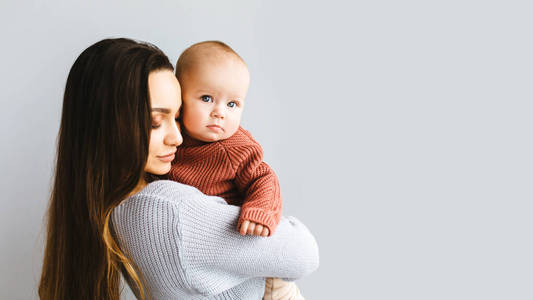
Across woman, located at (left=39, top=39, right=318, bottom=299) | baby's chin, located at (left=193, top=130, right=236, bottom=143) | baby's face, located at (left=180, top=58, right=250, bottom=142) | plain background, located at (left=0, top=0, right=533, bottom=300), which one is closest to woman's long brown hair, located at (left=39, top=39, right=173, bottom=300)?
woman, located at (left=39, top=39, right=318, bottom=299)

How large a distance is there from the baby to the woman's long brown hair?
0.51 ft

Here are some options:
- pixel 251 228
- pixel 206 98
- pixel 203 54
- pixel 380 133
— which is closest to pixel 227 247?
pixel 251 228

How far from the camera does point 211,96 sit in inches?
51.4

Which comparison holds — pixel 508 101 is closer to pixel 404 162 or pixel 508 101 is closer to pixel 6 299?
pixel 404 162

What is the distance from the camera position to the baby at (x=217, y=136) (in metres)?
1.29

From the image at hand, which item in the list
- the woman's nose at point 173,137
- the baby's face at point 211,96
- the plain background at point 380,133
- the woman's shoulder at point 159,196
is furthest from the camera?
the plain background at point 380,133

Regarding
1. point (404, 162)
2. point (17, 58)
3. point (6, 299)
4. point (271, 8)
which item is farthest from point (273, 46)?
point (6, 299)

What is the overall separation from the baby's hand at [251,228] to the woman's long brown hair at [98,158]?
11.5 inches

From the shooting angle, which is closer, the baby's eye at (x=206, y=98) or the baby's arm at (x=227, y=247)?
the baby's arm at (x=227, y=247)

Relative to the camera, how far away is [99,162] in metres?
1.11

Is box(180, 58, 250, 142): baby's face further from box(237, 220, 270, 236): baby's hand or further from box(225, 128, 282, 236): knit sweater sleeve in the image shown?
box(237, 220, 270, 236): baby's hand

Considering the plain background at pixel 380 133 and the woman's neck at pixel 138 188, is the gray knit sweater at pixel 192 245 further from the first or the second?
the plain background at pixel 380 133

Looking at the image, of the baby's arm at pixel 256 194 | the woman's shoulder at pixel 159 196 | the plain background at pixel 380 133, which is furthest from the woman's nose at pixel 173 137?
the plain background at pixel 380 133

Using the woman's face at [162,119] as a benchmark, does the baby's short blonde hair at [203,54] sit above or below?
above
